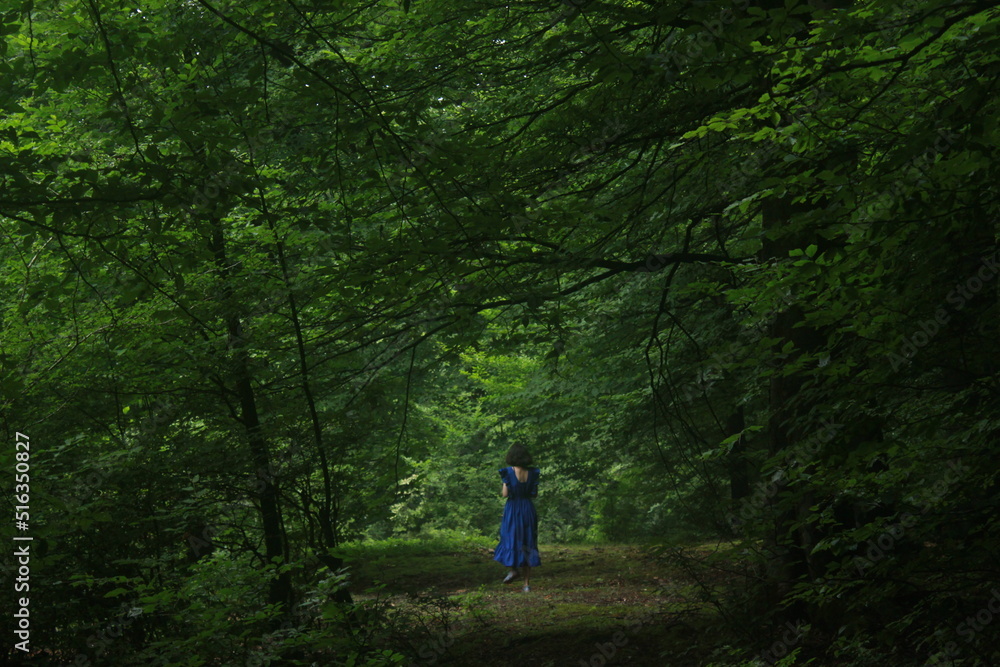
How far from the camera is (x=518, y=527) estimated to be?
11.5 m

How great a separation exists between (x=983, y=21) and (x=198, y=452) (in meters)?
5.86

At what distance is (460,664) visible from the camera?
7.08 metres

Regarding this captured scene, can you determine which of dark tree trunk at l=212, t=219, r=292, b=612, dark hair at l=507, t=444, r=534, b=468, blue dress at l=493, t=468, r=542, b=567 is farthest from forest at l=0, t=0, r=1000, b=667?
Answer: dark hair at l=507, t=444, r=534, b=468

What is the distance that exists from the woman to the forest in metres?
2.14

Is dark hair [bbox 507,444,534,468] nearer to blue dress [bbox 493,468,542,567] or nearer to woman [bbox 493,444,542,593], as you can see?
woman [bbox 493,444,542,593]

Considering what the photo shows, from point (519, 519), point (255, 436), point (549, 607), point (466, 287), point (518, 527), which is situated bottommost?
point (549, 607)

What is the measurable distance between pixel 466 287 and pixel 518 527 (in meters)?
5.95

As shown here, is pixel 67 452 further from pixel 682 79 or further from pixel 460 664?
pixel 682 79

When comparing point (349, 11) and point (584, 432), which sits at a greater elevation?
point (349, 11)

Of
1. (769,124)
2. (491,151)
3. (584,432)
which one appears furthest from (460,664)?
(584,432)

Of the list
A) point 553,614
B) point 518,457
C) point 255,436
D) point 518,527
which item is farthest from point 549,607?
point 255,436

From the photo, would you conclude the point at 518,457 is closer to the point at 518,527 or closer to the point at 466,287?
the point at 518,527

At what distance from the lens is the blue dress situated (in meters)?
11.5

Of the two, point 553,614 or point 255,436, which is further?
point 553,614
